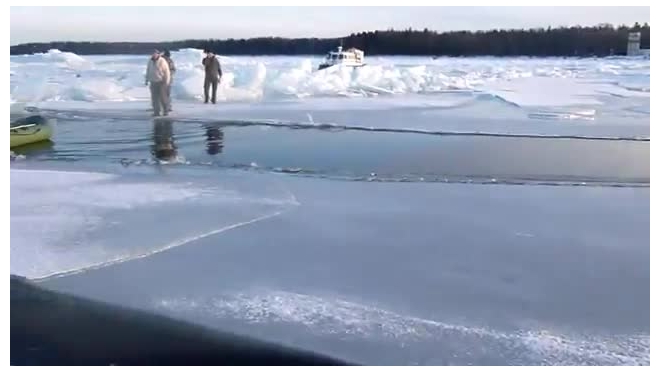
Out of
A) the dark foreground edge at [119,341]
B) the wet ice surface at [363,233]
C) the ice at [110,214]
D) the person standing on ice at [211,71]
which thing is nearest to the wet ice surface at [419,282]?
the wet ice surface at [363,233]

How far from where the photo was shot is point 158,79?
12.9m

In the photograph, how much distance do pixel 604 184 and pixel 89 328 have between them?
593 cm

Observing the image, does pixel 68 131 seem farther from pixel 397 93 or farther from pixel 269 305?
pixel 397 93

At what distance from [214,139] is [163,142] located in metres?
0.79

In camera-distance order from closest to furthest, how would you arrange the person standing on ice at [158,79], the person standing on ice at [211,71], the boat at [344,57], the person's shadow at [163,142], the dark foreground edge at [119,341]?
the dark foreground edge at [119,341], the person's shadow at [163,142], the person standing on ice at [158,79], the person standing on ice at [211,71], the boat at [344,57]

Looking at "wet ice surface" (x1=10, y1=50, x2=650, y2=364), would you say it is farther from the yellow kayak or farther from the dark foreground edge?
the yellow kayak

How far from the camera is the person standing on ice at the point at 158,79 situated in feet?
41.9

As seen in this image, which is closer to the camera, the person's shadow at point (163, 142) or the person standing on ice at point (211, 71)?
the person's shadow at point (163, 142)

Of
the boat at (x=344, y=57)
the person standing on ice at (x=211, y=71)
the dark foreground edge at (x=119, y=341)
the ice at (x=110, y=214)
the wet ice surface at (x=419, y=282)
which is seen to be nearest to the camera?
the dark foreground edge at (x=119, y=341)

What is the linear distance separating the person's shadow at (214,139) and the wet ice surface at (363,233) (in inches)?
1.6

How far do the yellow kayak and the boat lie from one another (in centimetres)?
2370

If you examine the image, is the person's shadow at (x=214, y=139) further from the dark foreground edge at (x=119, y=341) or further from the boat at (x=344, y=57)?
the boat at (x=344, y=57)

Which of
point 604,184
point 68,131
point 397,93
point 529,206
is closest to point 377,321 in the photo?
point 529,206

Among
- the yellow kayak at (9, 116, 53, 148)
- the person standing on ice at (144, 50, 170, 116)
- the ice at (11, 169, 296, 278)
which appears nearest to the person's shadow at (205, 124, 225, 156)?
the person standing on ice at (144, 50, 170, 116)
